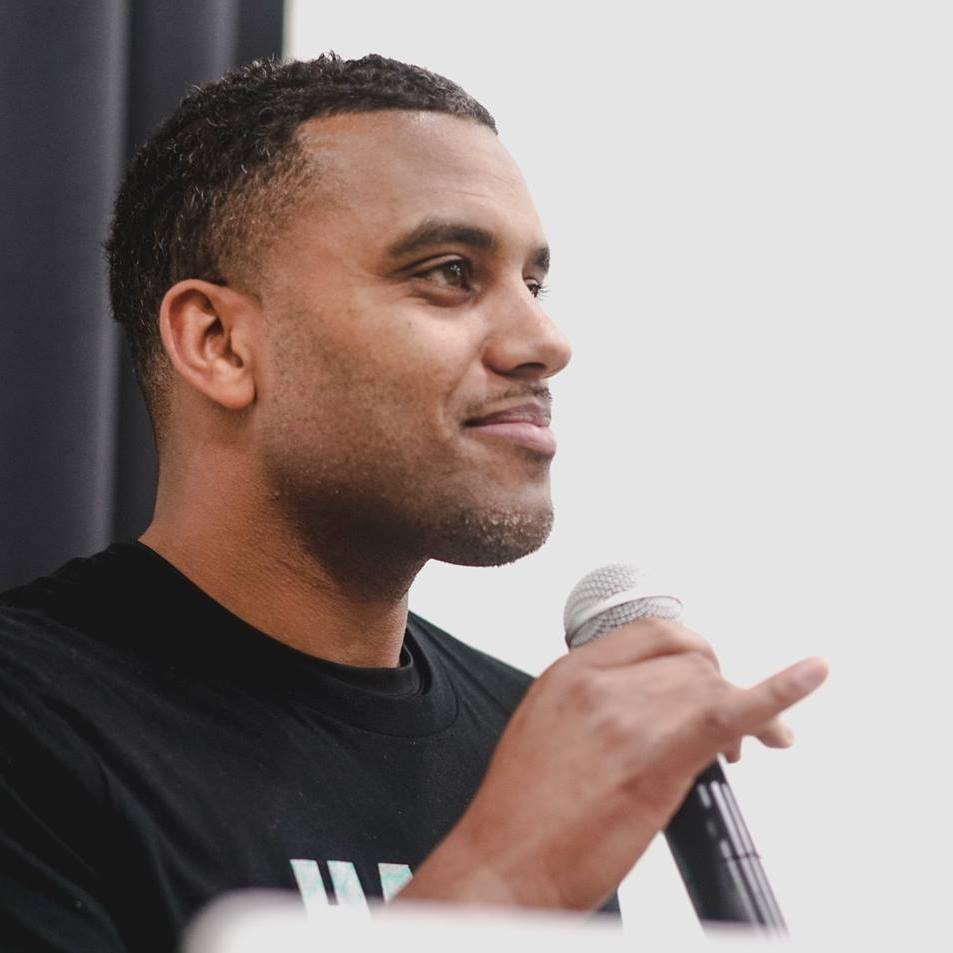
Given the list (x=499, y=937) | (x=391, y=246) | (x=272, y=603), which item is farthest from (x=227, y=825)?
(x=499, y=937)

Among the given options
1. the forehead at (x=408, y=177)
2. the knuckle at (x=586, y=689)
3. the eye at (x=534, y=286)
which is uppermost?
the forehead at (x=408, y=177)

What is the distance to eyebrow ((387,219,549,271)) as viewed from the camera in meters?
1.20

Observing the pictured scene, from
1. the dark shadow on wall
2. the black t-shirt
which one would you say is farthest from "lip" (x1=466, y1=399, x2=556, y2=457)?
the dark shadow on wall

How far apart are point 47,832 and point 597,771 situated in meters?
0.39

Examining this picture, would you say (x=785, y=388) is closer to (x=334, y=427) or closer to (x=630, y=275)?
(x=630, y=275)

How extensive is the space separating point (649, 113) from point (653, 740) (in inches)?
47.5

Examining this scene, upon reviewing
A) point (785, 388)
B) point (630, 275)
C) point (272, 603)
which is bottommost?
point (272, 603)

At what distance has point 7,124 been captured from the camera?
1485mm

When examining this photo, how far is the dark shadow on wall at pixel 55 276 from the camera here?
148cm

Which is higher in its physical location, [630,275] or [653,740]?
[630,275]

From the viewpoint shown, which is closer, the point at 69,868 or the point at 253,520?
the point at 69,868

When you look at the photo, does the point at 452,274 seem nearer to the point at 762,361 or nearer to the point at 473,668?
the point at 473,668

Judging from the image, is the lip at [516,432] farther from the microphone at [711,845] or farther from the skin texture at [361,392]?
the microphone at [711,845]

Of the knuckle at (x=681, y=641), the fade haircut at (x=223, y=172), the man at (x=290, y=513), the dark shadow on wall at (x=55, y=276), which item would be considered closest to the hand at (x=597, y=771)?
the knuckle at (x=681, y=641)
